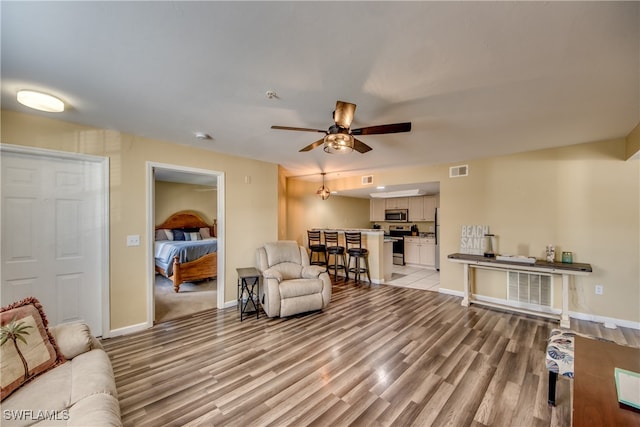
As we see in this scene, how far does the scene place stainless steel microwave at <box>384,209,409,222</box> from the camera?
25.3 ft

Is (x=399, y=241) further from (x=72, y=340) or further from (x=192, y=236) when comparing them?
(x=72, y=340)

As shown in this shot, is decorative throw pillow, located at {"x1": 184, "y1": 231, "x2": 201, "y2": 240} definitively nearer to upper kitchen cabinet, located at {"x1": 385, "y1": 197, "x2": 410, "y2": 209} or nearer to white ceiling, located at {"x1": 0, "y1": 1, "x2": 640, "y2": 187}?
white ceiling, located at {"x1": 0, "y1": 1, "x2": 640, "y2": 187}

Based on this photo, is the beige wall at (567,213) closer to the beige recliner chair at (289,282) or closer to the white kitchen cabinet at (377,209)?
the beige recliner chair at (289,282)

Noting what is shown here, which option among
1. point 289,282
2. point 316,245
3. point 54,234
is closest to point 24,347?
point 54,234

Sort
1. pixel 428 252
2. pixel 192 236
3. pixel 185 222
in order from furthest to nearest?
1. pixel 428 252
2. pixel 185 222
3. pixel 192 236

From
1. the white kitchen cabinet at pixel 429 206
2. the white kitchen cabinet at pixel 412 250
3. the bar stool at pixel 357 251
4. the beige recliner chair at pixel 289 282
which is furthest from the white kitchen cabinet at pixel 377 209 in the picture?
the beige recliner chair at pixel 289 282

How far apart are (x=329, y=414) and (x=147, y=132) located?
358cm

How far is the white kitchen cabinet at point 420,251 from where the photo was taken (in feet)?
22.8

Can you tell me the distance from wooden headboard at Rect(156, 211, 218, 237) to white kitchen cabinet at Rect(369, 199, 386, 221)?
202 inches

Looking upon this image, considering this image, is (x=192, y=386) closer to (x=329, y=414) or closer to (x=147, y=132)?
(x=329, y=414)

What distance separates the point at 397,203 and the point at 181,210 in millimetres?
6543

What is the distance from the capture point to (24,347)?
142 centimetres

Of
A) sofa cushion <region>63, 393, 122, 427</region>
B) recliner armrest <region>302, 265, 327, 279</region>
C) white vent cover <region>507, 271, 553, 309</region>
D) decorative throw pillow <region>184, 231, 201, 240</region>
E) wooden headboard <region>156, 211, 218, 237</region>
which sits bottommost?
white vent cover <region>507, 271, 553, 309</region>

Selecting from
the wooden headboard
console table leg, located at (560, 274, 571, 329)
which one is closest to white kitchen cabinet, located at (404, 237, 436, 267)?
console table leg, located at (560, 274, 571, 329)
